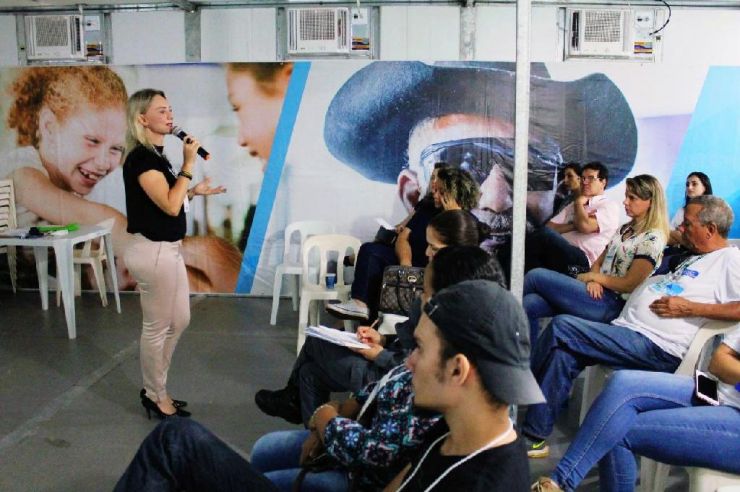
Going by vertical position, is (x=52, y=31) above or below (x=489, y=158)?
above

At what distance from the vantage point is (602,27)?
18.6 ft

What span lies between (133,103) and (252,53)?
313 centimetres

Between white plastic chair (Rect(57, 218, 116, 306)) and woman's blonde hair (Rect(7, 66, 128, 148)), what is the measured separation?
97 centimetres

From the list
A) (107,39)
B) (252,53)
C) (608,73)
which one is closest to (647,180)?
(608,73)

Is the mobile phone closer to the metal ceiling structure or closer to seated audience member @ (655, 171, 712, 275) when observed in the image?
seated audience member @ (655, 171, 712, 275)

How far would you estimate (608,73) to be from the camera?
557 cm

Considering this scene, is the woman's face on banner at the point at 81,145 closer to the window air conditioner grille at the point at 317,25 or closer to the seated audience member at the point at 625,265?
the window air conditioner grille at the point at 317,25

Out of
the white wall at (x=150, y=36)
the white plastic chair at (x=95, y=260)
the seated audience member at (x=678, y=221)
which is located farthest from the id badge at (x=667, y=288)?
the white wall at (x=150, y=36)

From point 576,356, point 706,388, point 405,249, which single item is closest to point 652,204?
point 576,356

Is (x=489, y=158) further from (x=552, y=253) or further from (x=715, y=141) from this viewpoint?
(x=715, y=141)

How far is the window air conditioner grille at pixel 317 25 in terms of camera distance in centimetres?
572

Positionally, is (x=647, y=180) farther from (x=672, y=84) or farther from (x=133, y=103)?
(x=672, y=84)

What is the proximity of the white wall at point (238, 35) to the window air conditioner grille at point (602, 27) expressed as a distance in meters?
2.56

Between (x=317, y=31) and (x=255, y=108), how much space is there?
0.81 meters
